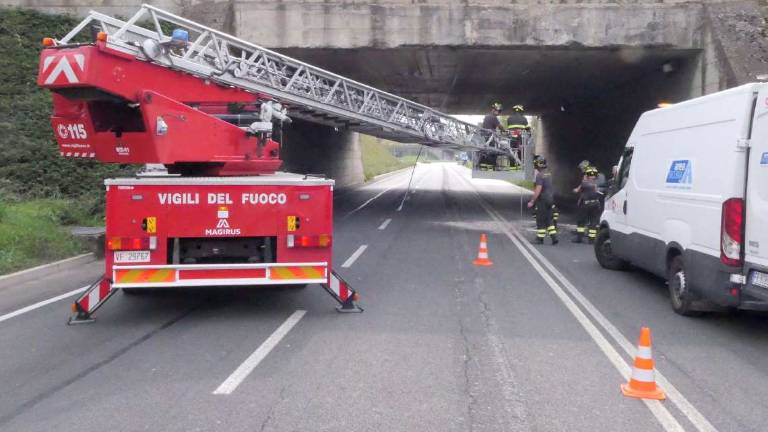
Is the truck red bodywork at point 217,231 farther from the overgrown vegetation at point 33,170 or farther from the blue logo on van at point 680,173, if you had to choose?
the overgrown vegetation at point 33,170

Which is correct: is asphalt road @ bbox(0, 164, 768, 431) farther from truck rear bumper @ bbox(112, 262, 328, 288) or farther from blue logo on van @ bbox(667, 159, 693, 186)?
blue logo on van @ bbox(667, 159, 693, 186)

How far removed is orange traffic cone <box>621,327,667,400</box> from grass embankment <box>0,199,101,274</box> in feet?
29.4

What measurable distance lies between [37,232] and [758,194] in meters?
11.1

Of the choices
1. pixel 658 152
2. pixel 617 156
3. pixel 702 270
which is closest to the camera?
pixel 702 270

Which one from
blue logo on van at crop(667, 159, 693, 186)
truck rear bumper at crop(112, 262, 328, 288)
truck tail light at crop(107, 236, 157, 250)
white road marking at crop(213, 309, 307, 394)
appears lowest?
white road marking at crop(213, 309, 307, 394)

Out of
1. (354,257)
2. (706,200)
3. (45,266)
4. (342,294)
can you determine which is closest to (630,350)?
(706,200)

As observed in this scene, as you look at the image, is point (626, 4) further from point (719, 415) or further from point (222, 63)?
point (719, 415)

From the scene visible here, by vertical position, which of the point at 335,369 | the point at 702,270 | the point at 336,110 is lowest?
the point at 335,369

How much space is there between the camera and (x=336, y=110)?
16.4 meters

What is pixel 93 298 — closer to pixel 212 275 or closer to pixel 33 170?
pixel 212 275

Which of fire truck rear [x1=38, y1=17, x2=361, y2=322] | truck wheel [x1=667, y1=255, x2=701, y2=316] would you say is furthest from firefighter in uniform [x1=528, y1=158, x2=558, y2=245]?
fire truck rear [x1=38, y1=17, x2=361, y2=322]

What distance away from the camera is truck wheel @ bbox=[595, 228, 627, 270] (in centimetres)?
1142

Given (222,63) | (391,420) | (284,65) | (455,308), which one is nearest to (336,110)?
(284,65)

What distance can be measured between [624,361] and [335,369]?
265 cm
